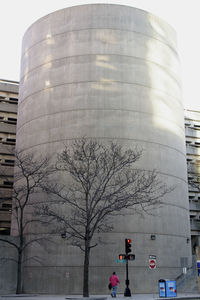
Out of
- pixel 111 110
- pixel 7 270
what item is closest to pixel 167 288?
pixel 7 270

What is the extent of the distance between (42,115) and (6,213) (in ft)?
60.6

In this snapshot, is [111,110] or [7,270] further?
[111,110]

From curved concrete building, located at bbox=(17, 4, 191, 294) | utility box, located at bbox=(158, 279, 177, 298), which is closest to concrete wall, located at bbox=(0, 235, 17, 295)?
curved concrete building, located at bbox=(17, 4, 191, 294)

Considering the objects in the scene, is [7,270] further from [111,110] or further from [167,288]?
[111,110]

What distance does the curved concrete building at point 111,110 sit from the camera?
31375mm

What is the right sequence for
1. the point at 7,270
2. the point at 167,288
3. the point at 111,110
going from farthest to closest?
the point at 111,110 → the point at 7,270 → the point at 167,288

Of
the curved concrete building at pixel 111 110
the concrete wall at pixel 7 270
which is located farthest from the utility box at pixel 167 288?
the concrete wall at pixel 7 270

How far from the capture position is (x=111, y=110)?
3481cm

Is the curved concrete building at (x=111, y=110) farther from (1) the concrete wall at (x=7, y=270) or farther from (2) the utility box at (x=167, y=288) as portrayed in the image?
(2) the utility box at (x=167, y=288)

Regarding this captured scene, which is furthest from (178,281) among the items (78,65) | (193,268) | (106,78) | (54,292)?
(78,65)

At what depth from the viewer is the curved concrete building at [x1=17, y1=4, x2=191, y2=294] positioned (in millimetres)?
31375

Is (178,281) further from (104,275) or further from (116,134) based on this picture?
(116,134)

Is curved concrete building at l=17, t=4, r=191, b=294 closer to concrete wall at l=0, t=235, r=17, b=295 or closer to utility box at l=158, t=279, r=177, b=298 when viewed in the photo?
concrete wall at l=0, t=235, r=17, b=295

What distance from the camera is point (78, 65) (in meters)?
36.6
